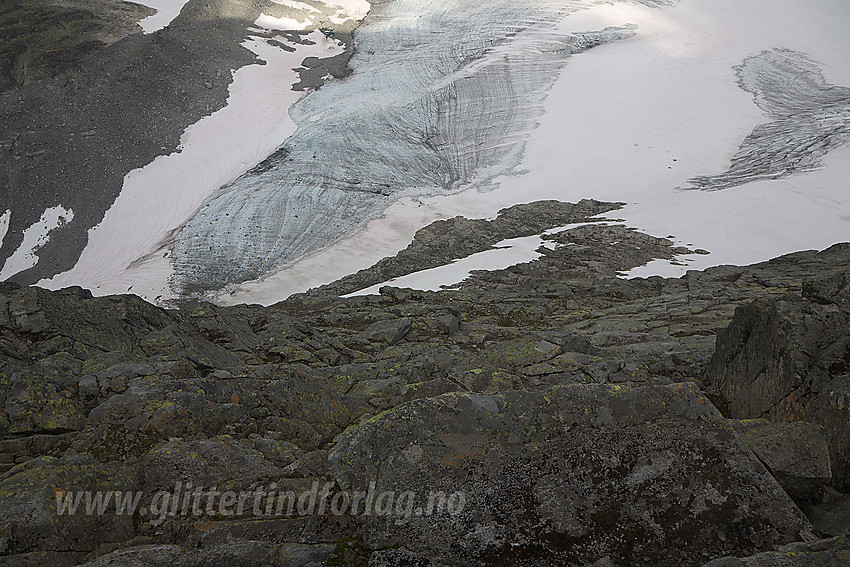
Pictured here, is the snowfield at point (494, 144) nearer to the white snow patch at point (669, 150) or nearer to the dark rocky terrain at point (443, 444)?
the white snow patch at point (669, 150)

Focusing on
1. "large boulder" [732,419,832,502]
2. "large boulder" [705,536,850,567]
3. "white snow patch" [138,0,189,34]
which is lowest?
"large boulder" [732,419,832,502]

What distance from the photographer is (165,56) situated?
3312 centimetres

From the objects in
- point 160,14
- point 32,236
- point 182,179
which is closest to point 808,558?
point 182,179

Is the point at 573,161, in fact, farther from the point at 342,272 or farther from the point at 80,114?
the point at 80,114

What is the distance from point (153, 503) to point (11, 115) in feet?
105

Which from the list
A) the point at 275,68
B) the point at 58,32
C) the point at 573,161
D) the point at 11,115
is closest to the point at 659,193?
the point at 573,161

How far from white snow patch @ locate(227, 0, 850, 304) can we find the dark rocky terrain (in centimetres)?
1144

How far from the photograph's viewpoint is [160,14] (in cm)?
3759

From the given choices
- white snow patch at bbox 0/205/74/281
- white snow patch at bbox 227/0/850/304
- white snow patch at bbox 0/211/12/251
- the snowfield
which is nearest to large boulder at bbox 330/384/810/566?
the snowfield

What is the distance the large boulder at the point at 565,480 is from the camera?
422 centimetres

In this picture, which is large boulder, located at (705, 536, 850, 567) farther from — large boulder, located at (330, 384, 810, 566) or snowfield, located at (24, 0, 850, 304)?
snowfield, located at (24, 0, 850, 304)

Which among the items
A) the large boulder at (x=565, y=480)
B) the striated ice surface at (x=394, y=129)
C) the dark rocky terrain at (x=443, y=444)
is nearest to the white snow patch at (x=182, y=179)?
the striated ice surface at (x=394, y=129)

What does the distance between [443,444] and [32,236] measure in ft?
89.5

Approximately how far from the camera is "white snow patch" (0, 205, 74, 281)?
80.6ft
